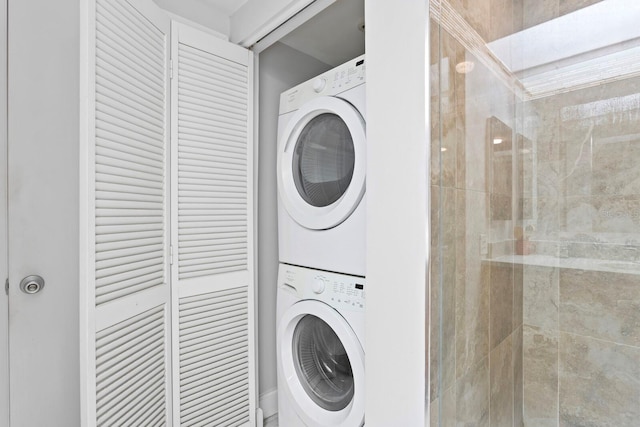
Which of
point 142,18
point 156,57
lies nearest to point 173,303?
point 156,57

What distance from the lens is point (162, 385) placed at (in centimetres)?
145

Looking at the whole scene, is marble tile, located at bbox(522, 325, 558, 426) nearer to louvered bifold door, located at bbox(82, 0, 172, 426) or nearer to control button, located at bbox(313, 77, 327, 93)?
control button, located at bbox(313, 77, 327, 93)

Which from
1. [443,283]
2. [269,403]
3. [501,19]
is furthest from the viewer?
[269,403]

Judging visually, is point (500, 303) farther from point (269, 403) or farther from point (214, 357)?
point (269, 403)

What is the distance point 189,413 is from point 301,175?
1.25m

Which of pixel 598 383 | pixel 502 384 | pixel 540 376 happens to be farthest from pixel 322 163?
pixel 598 383

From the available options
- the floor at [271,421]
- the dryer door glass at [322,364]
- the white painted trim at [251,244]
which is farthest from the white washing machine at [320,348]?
the floor at [271,421]

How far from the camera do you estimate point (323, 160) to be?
155cm

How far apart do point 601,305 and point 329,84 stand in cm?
140

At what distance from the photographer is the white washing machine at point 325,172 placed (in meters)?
1.34

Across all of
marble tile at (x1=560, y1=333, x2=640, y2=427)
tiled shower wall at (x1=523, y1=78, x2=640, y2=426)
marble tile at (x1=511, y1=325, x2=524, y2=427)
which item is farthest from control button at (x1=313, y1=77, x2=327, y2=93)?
marble tile at (x1=560, y1=333, x2=640, y2=427)

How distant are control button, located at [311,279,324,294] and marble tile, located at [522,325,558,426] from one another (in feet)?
2.86

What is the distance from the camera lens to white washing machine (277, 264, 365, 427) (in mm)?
1307

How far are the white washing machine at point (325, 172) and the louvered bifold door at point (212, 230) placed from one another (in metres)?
0.24
